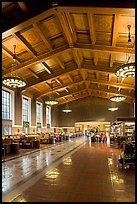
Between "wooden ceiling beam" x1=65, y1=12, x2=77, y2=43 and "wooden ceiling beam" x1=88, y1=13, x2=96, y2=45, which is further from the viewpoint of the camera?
"wooden ceiling beam" x1=65, y1=12, x2=77, y2=43

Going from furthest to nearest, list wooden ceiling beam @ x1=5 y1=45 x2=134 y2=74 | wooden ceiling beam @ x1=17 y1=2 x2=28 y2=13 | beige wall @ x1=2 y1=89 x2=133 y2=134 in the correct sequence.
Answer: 1. beige wall @ x1=2 y1=89 x2=133 y2=134
2. wooden ceiling beam @ x1=5 y1=45 x2=134 y2=74
3. wooden ceiling beam @ x1=17 y1=2 x2=28 y2=13

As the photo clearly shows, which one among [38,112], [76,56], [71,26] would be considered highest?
[71,26]

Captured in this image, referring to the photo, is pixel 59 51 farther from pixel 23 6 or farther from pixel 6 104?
pixel 6 104

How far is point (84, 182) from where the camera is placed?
5.60 metres

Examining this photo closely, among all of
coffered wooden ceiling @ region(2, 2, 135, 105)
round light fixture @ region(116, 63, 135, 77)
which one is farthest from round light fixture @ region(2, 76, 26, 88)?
round light fixture @ region(116, 63, 135, 77)

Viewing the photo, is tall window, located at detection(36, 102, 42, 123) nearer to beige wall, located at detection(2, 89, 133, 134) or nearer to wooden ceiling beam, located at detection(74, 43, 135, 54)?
beige wall, located at detection(2, 89, 133, 134)

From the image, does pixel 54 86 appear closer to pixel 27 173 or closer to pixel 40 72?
pixel 40 72

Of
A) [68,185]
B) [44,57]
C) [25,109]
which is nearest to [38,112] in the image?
[25,109]

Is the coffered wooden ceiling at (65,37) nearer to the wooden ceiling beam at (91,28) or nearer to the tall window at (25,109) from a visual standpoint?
the wooden ceiling beam at (91,28)

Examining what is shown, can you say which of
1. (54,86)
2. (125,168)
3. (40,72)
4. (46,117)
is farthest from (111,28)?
(46,117)

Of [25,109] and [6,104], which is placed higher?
[6,104]

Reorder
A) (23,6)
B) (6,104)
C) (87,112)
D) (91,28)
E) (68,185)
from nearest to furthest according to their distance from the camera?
(68,185) < (23,6) < (91,28) < (6,104) < (87,112)

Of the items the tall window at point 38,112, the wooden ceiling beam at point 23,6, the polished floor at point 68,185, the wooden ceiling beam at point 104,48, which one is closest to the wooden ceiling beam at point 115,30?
the wooden ceiling beam at point 104,48

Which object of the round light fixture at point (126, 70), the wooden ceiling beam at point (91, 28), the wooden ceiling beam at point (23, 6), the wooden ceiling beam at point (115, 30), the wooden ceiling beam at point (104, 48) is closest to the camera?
the wooden ceiling beam at point (23, 6)
